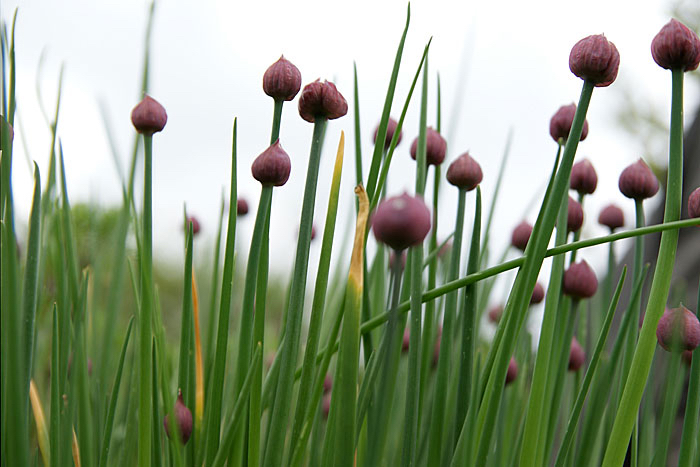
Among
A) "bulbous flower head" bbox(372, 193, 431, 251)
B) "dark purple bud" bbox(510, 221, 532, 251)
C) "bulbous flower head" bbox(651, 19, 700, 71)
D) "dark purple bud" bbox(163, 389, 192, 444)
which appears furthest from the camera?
"dark purple bud" bbox(510, 221, 532, 251)

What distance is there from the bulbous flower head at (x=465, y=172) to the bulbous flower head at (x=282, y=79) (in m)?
0.15

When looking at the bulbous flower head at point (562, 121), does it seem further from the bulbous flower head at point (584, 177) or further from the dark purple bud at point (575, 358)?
the dark purple bud at point (575, 358)

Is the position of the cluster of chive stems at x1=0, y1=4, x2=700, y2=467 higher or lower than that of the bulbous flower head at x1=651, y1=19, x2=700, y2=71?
lower

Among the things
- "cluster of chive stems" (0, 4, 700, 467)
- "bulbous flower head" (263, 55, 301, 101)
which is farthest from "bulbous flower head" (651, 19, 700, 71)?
"bulbous flower head" (263, 55, 301, 101)

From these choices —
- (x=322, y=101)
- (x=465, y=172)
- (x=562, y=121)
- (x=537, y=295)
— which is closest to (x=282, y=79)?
(x=322, y=101)

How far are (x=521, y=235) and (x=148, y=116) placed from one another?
42 centimetres

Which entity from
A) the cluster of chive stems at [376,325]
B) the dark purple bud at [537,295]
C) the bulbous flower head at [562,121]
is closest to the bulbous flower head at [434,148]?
the cluster of chive stems at [376,325]

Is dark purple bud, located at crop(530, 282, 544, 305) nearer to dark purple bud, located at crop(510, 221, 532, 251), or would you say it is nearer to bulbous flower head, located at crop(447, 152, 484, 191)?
dark purple bud, located at crop(510, 221, 532, 251)

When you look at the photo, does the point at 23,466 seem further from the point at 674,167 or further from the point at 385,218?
the point at 674,167

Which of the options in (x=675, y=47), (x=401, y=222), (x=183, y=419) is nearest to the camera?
(x=401, y=222)

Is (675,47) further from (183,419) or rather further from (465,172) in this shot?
(183,419)

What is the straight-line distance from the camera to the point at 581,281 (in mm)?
590

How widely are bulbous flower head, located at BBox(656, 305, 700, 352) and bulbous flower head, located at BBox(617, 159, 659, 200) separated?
121 mm

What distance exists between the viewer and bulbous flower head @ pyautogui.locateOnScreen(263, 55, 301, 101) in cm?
45
